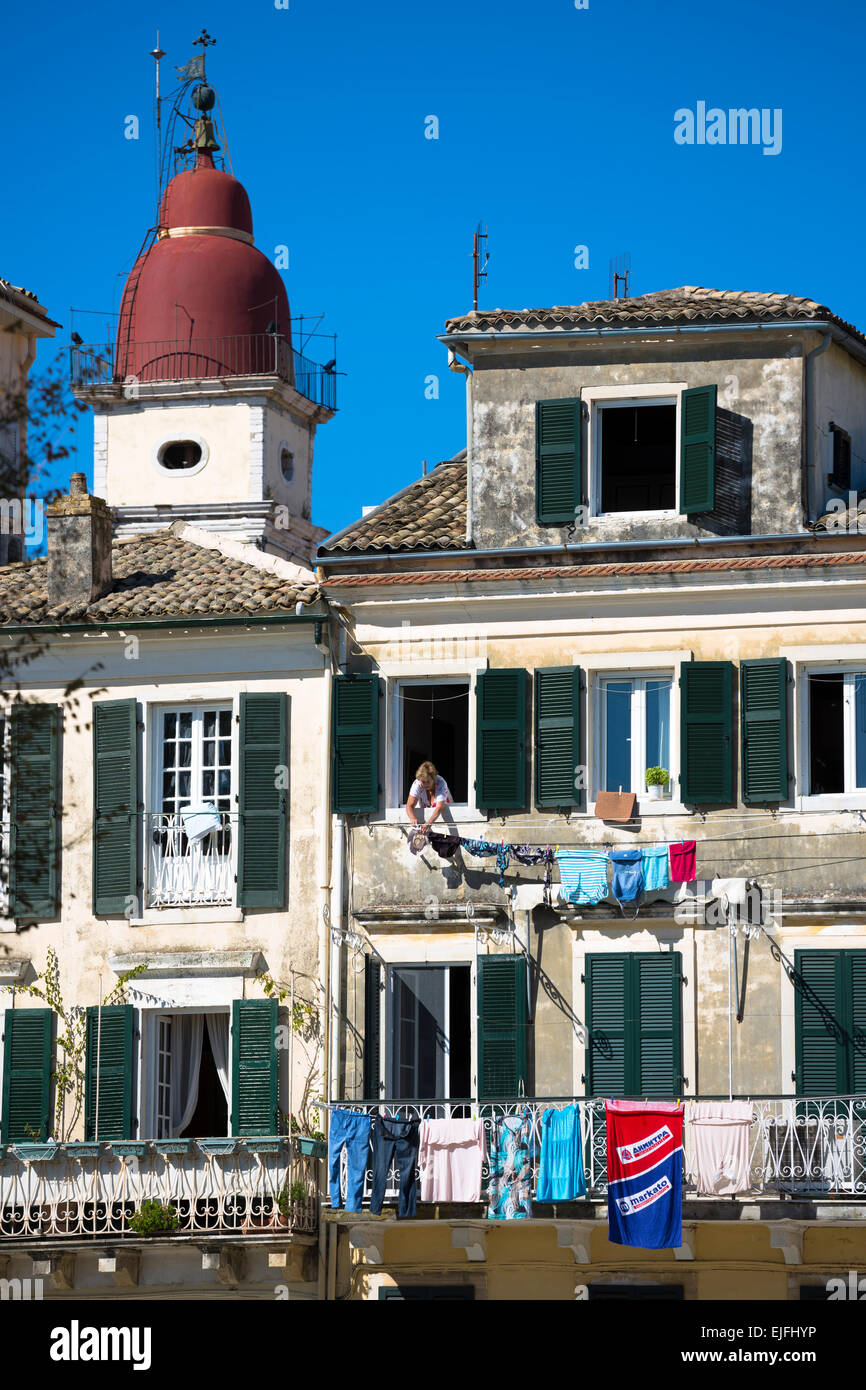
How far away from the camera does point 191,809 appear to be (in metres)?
36.6

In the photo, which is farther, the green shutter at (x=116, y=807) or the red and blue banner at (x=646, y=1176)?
the green shutter at (x=116, y=807)

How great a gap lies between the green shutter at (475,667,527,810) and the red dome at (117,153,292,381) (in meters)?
34.5

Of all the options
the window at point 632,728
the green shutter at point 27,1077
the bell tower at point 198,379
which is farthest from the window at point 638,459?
the bell tower at point 198,379

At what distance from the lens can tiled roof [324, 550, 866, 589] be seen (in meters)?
34.8

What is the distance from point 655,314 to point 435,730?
5.73 meters

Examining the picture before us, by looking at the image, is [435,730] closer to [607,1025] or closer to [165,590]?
[165,590]

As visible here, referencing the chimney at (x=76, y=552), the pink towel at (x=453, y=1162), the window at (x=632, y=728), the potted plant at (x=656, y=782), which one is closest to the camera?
the pink towel at (x=453, y=1162)

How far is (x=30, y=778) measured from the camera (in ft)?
122

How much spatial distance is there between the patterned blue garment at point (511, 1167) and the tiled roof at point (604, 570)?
21.0ft

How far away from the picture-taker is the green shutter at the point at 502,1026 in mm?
34719

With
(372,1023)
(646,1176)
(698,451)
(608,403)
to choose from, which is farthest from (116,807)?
(698,451)

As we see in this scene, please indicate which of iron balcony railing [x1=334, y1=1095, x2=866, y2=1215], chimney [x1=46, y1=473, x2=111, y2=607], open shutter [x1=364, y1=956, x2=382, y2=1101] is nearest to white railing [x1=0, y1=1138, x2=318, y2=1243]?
open shutter [x1=364, y1=956, x2=382, y2=1101]

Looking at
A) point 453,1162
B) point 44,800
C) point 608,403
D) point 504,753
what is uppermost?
point 608,403

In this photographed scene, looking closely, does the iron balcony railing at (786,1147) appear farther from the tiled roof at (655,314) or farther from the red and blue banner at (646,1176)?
the tiled roof at (655,314)
